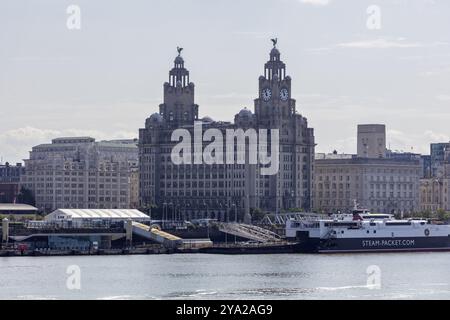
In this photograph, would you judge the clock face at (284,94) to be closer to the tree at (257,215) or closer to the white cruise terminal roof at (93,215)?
the tree at (257,215)

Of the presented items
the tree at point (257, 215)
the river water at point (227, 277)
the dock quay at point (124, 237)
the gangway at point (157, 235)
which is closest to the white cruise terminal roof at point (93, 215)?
the dock quay at point (124, 237)

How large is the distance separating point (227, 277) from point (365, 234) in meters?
46.2

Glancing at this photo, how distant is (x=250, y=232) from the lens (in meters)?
153

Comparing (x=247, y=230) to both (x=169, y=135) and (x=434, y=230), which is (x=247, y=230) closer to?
(x=434, y=230)

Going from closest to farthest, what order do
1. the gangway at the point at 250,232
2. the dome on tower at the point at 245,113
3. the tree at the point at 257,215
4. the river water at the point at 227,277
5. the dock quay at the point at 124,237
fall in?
the river water at the point at 227,277 → the dock quay at the point at 124,237 → the gangway at the point at 250,232 → the tree at the point at 257,215 → the dome on tower at the point at 245,113

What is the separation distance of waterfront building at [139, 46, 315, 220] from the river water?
6828 cm

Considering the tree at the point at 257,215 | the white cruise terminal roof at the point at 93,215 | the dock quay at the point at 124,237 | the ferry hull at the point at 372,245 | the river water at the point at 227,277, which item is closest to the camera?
the river water at the point at 227,277

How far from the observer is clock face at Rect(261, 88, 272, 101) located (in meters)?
191

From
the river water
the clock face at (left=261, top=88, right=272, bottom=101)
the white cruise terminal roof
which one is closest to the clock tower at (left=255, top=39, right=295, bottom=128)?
the clock face at (left=261, top=88, right=272, bottom=101)

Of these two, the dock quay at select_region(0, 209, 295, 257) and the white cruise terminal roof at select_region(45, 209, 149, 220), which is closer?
the dock quay at select_region(0, 209, 295, 257)

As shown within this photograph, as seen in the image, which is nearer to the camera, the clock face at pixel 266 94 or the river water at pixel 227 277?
the river water at pixel 227 277

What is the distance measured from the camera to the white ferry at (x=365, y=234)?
126938 mm

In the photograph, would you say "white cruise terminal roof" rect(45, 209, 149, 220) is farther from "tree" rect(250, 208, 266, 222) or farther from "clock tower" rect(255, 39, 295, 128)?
"clock tower" rect(255, 39, 295, 128)

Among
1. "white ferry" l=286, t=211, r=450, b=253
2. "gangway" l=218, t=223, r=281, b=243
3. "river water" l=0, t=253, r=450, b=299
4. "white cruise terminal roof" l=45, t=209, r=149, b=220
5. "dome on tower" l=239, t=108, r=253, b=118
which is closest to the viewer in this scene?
"river water" l=0, t=253, r=450, b=299
